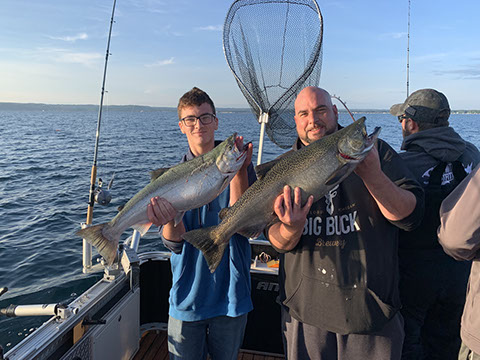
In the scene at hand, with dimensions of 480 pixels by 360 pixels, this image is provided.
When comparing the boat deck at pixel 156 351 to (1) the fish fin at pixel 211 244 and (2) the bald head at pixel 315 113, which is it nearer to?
(1) the fish fin at pixel 211 244

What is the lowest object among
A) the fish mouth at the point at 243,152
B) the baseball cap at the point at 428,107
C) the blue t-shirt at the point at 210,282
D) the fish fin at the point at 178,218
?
the blue t-shirt at the point at 210,282

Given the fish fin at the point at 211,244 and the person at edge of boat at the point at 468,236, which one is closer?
the person at edge of boat at the point at 468,236

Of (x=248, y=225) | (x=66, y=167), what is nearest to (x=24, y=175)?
(x=66, y=167)

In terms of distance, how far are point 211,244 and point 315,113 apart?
5.11 feet

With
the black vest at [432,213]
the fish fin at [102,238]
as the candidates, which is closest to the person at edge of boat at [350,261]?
the black vest at [432,213]

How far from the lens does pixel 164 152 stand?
100ft

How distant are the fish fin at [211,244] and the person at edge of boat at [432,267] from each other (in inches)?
76.0

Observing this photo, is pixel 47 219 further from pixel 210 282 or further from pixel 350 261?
pixel 350 261

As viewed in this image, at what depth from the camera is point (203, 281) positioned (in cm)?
326

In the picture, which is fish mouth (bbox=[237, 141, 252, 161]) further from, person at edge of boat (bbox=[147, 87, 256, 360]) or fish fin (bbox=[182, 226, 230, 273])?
fish fin (bbox=[182, 226, 230, 273])

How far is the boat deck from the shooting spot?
4.93 metres

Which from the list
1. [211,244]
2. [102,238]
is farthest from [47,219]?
[211,244]

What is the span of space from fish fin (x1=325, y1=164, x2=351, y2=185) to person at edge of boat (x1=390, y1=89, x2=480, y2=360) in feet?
4.34

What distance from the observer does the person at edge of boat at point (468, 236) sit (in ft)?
6.51
